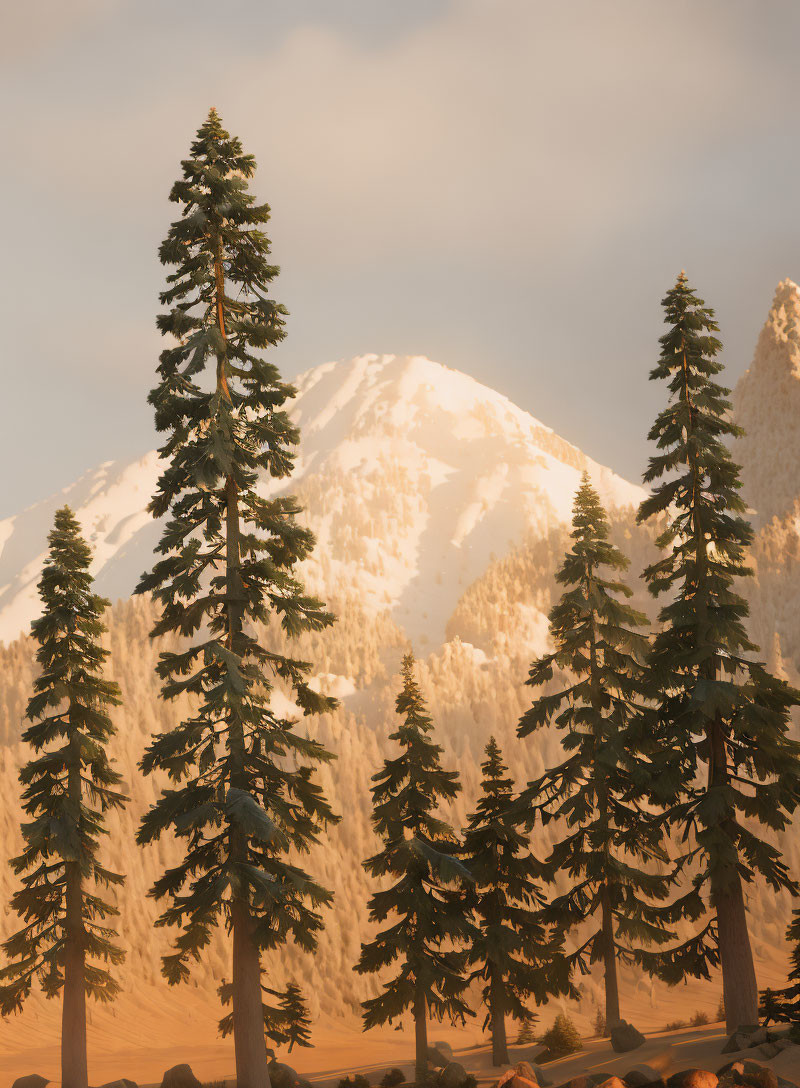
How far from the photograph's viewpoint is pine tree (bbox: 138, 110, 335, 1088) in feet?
60.5

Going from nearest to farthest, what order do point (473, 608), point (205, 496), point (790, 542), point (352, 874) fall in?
1. point (205, 496)
2. point (352, 874)
3. point (790, 542)
4. point (473, 608)

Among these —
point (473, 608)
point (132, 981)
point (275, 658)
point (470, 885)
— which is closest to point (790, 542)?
point (473, 608)

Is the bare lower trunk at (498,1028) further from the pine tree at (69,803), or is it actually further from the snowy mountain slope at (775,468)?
the snowy mountain slope at (775,468)

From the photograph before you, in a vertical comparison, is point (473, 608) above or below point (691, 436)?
above

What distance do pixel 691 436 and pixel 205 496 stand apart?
1132cm

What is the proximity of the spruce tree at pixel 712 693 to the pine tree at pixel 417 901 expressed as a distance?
6.96 meters

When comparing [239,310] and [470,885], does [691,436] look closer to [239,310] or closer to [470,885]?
[239,310]

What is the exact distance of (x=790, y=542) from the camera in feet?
390

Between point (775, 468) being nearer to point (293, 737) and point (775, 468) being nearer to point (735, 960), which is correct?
point (735, 960)

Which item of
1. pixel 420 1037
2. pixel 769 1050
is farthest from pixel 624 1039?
pixel 769 1050

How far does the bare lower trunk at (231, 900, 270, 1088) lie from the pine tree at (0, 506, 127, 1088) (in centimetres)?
587

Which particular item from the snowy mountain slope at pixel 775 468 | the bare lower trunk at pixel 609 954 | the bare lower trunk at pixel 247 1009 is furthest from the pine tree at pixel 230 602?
the snowy mountain slope at pixel 775 468

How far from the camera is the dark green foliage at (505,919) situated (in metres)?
27.2

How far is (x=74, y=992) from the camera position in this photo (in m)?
23.3
